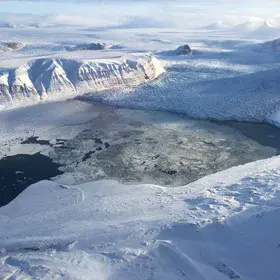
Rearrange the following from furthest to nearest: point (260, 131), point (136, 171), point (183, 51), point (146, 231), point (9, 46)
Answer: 1. point (9, 46)
2. point (183, 51)
3. point (260, 131)
4. point (136, 171)
5. point (146, 231)

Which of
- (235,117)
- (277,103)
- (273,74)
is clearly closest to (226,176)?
(235,117)

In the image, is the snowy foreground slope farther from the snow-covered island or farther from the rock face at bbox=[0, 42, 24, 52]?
the rock face at bbox=[0, 42, 24, 52]

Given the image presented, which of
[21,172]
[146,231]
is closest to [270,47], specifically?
[21,172]

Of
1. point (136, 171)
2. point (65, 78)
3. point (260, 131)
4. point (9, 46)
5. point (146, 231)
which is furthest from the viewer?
point (9, 46)

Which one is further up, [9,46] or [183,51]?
[9,46]

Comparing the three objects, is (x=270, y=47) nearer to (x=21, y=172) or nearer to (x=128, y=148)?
(x=128, y=148)
